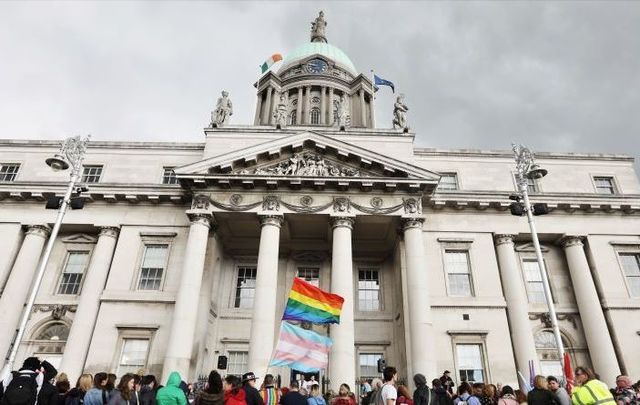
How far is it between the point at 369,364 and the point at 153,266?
12936 millimetres

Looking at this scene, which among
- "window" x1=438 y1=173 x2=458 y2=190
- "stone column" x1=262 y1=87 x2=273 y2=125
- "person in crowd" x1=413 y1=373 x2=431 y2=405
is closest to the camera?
"person in crowd" x1=413 y1=373 x2=431 y2=405

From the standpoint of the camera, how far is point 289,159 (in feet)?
79.2

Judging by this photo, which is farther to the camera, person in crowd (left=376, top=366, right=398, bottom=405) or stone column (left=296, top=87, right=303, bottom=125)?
stone column (left=296, top=87, right=303, bottom=125)

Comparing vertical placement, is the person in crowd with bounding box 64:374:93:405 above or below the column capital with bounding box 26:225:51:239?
below

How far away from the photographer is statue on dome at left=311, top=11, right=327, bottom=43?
61.8 m

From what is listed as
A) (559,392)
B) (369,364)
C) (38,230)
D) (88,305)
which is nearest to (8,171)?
(38,230)

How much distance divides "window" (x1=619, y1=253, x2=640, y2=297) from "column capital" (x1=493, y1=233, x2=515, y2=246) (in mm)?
6349

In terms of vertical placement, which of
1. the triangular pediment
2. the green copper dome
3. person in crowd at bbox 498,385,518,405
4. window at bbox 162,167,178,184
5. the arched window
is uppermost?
the green copper dome

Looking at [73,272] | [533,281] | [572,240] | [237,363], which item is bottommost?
[237,363]

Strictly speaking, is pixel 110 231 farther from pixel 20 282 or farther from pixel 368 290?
pixel 368 290

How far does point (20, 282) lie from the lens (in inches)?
888

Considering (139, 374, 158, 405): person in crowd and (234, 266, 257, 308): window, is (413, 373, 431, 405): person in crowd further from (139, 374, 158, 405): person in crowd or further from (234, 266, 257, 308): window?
(234, 266, 257, 308): window

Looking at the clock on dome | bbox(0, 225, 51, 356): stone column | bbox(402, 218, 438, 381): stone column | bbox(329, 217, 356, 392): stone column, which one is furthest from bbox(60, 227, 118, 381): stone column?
the clock on dome

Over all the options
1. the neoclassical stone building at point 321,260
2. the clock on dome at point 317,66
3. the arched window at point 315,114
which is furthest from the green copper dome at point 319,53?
the neoclassical stone building at point 321,260
